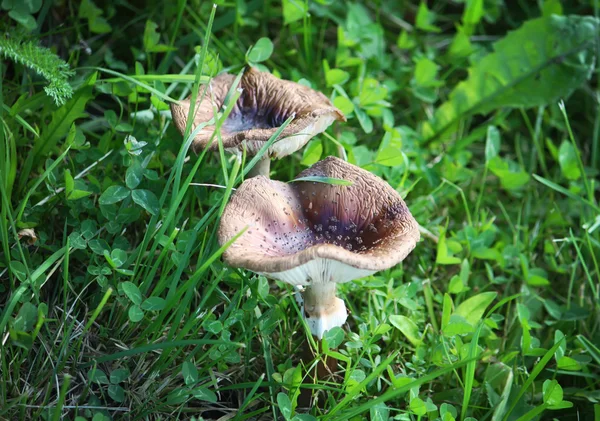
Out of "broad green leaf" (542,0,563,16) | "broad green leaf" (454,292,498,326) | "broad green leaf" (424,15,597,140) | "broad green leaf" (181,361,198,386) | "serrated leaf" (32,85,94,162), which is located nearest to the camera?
"broad green leaf" (181,361,198,386)

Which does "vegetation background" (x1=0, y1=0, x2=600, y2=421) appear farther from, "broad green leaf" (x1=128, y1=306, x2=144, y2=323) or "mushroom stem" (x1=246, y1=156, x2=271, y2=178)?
"mushroom stem" (x1=246, y1=156, x2=271, y2=178)

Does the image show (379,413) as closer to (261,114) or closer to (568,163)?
(261,114)

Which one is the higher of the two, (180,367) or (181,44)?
(181,44)

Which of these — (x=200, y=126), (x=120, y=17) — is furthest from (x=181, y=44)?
(x=200, y=126)

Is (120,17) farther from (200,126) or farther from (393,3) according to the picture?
(393,3)

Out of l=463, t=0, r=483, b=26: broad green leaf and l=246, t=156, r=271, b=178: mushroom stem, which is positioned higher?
l=463, t=0, r=483, b=26: broad green leaf

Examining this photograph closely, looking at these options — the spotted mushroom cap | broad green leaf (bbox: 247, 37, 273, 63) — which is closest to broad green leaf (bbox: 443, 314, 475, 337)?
the spotted mushroom cap

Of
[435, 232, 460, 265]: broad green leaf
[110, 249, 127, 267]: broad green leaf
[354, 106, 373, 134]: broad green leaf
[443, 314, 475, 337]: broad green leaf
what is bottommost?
[443, 314, 475, 337]: broad green leaf

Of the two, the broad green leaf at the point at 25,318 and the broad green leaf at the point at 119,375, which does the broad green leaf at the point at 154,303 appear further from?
the broad green leaf at the point at 25,318
